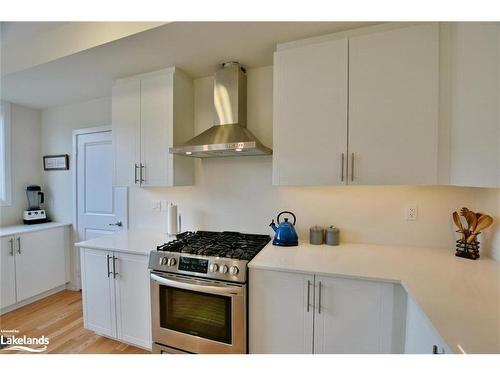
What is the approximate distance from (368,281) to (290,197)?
35.6 inches

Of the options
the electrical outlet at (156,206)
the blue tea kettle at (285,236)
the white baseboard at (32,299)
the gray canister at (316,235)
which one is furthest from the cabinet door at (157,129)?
the white baseboard at (32,299)

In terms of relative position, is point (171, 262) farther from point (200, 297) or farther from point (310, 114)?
point (310, 114)

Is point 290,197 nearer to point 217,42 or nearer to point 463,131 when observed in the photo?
point 463,131

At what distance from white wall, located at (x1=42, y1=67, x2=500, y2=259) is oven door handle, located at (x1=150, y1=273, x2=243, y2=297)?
715 mm

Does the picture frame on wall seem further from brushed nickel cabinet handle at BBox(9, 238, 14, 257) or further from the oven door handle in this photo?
the oven door handle

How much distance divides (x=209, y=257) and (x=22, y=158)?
3.15 metres

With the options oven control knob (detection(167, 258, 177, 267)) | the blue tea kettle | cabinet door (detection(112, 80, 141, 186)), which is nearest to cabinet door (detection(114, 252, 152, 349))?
oven control knob (detection(167, 258, 177, 267))

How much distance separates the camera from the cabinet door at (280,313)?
1.38 metres

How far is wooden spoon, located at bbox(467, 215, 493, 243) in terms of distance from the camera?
1.40m

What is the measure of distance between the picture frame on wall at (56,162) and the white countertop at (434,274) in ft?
9.56
